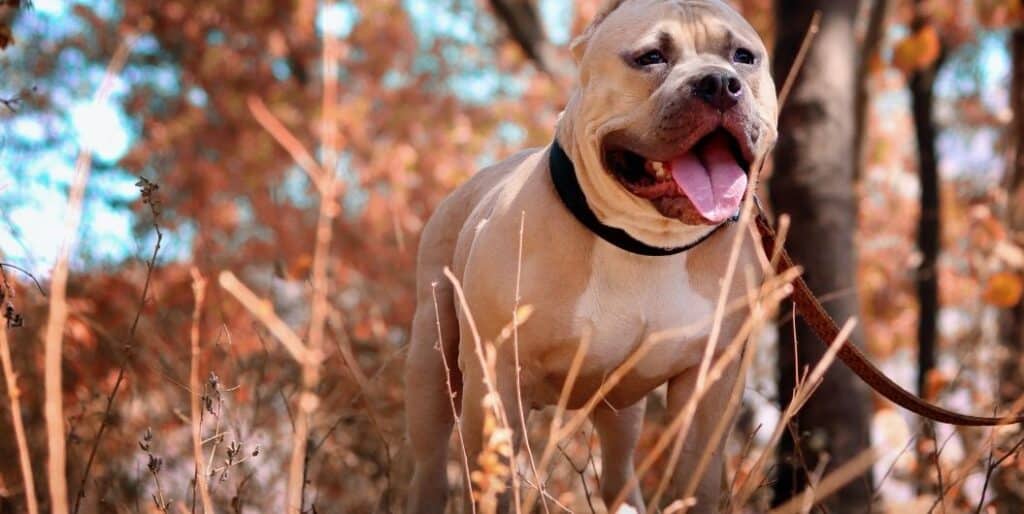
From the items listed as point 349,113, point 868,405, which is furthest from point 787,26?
point 349,113

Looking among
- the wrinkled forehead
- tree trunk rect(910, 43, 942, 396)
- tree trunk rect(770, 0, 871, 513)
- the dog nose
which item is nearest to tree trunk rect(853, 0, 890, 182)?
tree trunk rect(910, 43, 942, 396)

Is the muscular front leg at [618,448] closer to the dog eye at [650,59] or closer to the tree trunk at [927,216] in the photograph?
the dog eye at [650,59]

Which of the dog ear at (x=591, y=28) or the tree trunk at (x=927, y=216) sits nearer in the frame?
the dog ear at (x=591, y=28)

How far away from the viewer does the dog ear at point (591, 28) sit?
3299mm

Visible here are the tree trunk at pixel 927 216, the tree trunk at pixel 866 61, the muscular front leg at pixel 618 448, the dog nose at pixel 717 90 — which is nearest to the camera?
the dog nose at pixel 717 90

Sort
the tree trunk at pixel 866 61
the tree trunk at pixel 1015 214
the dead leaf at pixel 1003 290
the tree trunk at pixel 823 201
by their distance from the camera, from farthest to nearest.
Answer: the tree trunk at pixel 866 61 → the tree trunk at pixel 1015 214 → the dead leaf at pixel 1003 290 → the tree trunk at pixel 823 201

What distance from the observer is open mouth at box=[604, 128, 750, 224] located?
2859 millimetres

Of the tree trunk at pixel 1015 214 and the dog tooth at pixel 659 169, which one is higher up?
the dog tooth at pixel 659 169

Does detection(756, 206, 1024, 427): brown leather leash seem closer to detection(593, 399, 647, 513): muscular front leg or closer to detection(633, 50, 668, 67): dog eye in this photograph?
detection(633, 50, 668, 67): dog eye

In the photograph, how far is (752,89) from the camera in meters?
3.06

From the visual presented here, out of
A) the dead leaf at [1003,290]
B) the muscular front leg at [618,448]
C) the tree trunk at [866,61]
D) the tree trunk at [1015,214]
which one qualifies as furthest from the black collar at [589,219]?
the tree trunk at [866,61]

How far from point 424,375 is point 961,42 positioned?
7306 mm

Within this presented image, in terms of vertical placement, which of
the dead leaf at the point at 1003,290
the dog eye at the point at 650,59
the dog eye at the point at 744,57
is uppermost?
the dog eye at the point at 650,59

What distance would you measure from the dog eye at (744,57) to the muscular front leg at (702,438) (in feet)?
2.46
